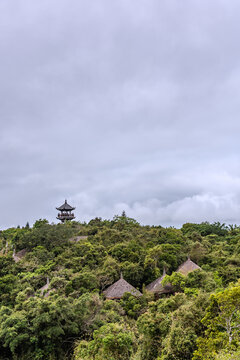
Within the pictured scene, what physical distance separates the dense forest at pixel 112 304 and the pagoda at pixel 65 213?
62.1 feet

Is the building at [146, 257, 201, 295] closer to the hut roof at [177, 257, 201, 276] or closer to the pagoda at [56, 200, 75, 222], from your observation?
the hut roof at [177, 257, 201, 276]

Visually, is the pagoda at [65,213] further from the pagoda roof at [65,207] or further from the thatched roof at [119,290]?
the thatched roof at [119,290]

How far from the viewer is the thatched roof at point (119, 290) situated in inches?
933

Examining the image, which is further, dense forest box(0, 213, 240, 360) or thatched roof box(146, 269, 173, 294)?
thatched roof box(146, 269, 173, 294)

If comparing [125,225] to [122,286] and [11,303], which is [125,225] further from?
[11,303]

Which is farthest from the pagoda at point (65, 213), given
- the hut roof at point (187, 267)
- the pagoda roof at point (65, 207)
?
the hut roof at point (187, 267)

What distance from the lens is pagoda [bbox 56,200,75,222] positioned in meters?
56.0

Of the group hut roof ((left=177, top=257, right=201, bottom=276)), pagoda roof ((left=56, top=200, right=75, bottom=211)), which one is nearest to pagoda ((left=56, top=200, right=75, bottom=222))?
pagoda roof ((left=56, top=200, right=75, bottom=211))

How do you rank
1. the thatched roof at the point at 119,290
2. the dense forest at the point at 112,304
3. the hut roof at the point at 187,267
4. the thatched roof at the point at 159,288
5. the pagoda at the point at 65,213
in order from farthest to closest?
the pagoda at the point at 65,213 < the hut roof at the point at 187,267 < the thatched roof at the point at 159,288 < the thatched roof at the point at 119,290 < the dense forest at the point at 112,304

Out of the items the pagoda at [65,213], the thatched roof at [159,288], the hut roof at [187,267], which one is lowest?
the thatched roof at [159,288]

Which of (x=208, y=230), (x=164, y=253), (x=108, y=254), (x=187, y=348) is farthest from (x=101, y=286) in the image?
(x=208, y=230)

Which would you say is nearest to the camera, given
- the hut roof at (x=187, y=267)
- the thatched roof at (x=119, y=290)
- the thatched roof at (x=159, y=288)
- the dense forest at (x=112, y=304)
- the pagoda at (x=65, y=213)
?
the dense forest at (x=112, y=304)

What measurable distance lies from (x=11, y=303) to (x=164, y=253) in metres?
14.3

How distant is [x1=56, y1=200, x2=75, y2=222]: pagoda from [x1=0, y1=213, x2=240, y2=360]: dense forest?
745 inches
